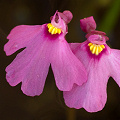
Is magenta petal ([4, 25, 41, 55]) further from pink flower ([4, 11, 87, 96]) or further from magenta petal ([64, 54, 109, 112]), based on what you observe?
magenta petal ([64, 54, 109, 112])

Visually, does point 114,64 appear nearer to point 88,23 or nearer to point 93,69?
point 93,69

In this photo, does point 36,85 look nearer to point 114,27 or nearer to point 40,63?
point 40,63

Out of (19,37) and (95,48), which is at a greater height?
(19,37)

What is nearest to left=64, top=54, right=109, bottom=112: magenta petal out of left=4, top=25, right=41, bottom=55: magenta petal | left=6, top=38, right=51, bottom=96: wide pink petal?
left=6, top=38, right=51, bottom=96: wide pink petal

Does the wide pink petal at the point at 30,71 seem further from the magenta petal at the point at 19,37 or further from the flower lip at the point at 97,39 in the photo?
the flower lip at the point at 97,39

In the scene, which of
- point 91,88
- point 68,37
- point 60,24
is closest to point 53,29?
point 60,24

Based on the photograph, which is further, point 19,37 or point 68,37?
point 68,37

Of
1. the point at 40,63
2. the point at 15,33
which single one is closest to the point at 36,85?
the point at 40,63
